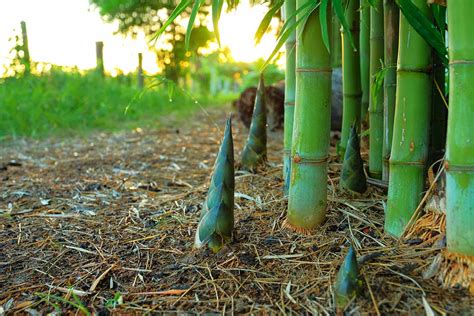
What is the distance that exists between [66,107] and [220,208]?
4.58m

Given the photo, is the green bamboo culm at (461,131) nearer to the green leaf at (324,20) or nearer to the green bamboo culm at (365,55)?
the green leaf at (324,20)

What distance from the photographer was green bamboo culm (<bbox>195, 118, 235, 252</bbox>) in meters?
1.48

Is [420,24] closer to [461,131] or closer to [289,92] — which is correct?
[461,131]

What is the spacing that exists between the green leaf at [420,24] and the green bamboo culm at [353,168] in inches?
23.2

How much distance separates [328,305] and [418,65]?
0.70 m

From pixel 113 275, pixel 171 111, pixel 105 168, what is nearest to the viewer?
pixel 113 275

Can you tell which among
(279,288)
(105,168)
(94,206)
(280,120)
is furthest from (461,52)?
(280,120)

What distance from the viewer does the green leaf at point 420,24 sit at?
1.23m

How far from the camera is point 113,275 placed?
1.44 metres

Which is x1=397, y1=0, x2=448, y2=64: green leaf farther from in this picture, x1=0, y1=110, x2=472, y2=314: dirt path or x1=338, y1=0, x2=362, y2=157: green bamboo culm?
x1=338, y1=0, x2=362, y2=157: green bamboo culm

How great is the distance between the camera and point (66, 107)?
5.58 m

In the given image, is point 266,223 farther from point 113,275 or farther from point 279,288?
point 113,275

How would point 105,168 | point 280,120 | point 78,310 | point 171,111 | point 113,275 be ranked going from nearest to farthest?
point 78,310 → point 113,275 → point 105,168 → point 280,120 → point 171,111

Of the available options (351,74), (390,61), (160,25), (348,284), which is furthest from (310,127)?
(160,25)
